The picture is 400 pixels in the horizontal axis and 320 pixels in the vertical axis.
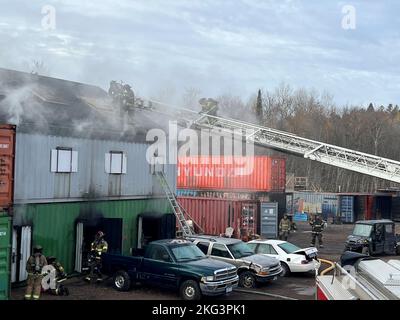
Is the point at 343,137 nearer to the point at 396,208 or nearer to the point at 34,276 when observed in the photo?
the point at 396,208

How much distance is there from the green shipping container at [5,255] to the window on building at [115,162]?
19.9 ft

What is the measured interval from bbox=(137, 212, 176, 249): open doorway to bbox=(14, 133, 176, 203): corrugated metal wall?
0.91 metres

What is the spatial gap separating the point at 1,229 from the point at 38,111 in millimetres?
5111

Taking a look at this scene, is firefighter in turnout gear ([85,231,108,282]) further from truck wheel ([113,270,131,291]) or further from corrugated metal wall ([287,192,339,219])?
corrugated metal wall ([287,192,339,219])

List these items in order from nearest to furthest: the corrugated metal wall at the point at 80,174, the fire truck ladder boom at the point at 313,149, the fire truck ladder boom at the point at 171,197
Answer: the corrugated metal wall at the point at 80,174 → the fire truck ladder boom at the point at 171,197 → the fire truck ladder boom at the point at 313,149

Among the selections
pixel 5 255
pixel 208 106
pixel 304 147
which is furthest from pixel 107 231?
pixel 304 147

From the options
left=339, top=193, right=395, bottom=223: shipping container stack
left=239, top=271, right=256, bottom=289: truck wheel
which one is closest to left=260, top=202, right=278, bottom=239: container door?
left=239, top=271, right=256, bottom=289: truck wheel

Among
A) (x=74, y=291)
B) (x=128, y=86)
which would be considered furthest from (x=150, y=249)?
(x=128, y=86)

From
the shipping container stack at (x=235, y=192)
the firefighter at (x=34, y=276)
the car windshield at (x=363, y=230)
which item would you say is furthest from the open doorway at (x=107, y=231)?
the car windshield at (x=363, y=230)

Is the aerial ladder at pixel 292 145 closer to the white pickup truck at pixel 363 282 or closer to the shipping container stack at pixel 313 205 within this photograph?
the shipping container stack at pixel 313 205

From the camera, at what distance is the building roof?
14.2 m

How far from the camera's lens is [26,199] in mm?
13789

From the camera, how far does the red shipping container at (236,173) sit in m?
26.9

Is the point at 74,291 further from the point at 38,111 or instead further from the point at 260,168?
the point at 260,168
